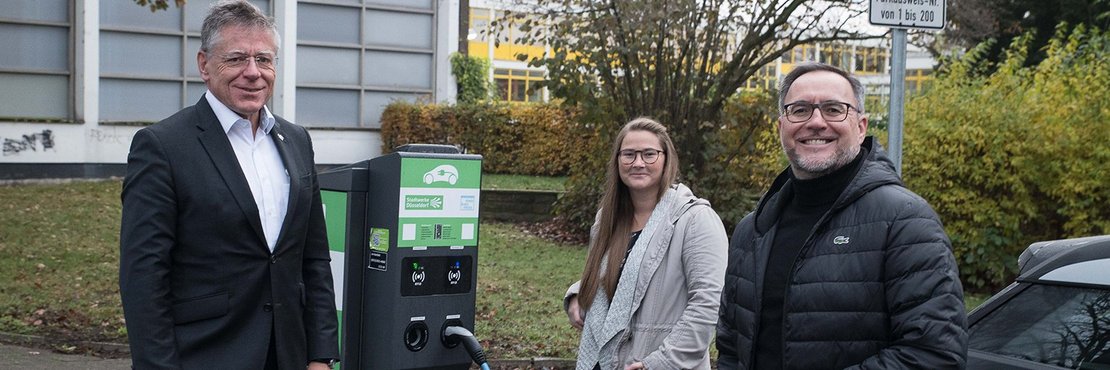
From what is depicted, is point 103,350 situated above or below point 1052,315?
below

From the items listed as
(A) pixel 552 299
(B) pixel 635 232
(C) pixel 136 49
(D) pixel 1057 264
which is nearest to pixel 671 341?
(B) pixel 635 232

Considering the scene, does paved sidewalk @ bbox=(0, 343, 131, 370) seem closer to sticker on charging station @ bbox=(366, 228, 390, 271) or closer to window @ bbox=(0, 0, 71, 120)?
sticker on charging station @ bbox=(366, 228, 390, 271)

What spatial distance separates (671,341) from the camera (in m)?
4.17

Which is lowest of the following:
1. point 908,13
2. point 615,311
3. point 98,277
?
point 98,277

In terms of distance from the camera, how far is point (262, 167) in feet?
11.4

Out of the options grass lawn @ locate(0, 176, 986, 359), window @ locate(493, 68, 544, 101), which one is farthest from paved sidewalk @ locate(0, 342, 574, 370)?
window @ locate(493, 68, 544, 101)

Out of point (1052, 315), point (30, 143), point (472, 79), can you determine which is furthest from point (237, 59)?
point (472, 79)

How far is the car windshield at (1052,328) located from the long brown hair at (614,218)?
1.35 meters

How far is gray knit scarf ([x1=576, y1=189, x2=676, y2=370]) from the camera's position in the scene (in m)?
4.32

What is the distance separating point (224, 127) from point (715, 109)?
1116cm

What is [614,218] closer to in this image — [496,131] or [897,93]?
[897,93]

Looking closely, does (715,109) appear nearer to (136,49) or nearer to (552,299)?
(552,299)

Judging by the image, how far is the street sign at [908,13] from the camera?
5547 mm

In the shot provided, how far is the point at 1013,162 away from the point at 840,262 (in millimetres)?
8407
